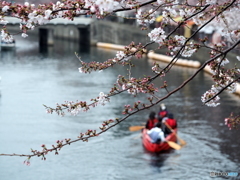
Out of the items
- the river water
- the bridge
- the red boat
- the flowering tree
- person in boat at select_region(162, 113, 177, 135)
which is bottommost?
the bridge

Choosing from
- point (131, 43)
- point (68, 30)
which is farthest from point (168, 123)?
point (68, 30)

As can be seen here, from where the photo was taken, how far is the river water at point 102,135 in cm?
1856

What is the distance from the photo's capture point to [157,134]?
20594 millimetres

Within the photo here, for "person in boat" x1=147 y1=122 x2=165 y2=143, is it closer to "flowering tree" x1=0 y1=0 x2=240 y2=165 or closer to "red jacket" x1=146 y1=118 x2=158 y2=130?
"red jacket" x1=146 y1=118 x2=158 y2=130

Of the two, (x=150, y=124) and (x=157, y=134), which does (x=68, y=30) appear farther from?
(x=157, y=134)

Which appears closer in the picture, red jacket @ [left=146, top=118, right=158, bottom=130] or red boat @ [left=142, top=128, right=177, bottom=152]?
red boat @ [left=142, top=128, right=177, bottom=152]

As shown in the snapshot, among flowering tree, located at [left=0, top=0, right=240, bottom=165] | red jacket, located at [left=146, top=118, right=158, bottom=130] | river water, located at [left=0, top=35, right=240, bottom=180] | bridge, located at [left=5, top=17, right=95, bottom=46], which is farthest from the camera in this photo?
bridge, located at [left=5, top=17, right=95, bottom=46]

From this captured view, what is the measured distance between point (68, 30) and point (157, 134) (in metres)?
57.8

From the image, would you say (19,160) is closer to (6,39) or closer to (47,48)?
(6,39)

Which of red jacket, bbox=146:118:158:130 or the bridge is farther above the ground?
red jacket, bbox=146:118:158:130

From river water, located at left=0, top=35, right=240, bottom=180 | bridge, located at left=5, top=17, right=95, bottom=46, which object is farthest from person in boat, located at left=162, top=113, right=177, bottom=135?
bridge, located at left=5, top=17, right=95, bottom=46

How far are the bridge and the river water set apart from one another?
887 inches

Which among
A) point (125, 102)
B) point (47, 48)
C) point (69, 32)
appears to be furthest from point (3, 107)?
point (69, 32)

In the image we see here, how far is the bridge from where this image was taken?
206ft
